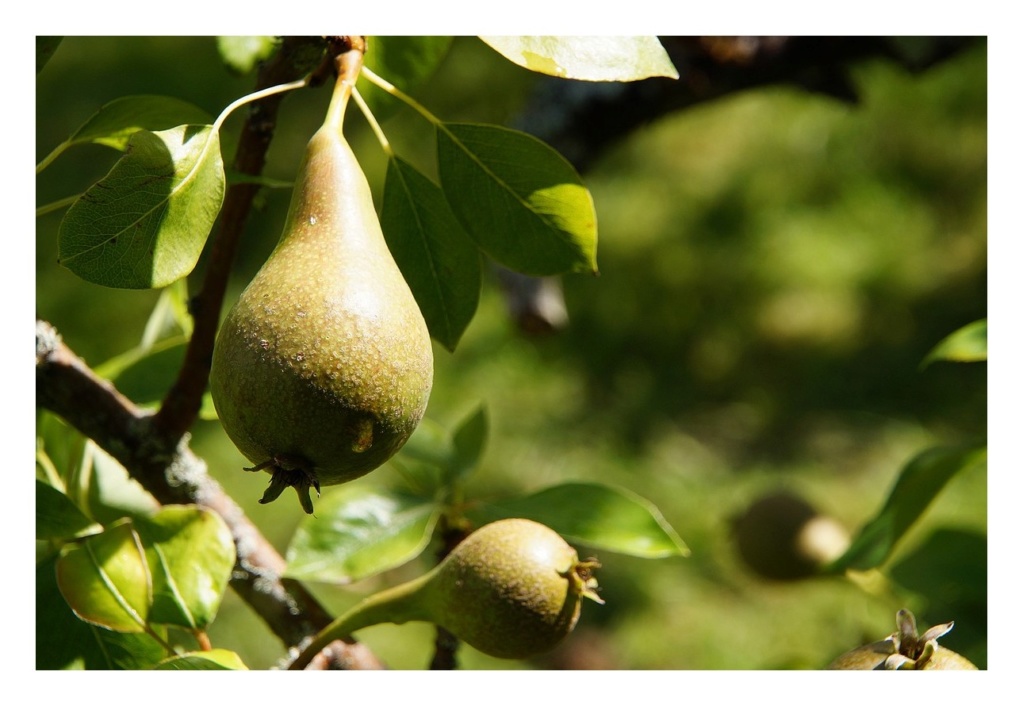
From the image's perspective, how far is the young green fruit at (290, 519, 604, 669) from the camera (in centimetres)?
46

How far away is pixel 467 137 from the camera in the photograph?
511mm

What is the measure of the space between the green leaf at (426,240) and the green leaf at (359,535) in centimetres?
18

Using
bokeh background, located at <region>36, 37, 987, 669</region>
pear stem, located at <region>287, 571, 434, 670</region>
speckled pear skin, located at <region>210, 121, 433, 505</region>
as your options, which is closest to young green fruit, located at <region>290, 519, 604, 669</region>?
pear stem, located at <region>287, 571, 434, 670</region>

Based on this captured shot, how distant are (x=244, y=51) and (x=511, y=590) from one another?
34 cm

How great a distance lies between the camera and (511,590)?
0.46 m

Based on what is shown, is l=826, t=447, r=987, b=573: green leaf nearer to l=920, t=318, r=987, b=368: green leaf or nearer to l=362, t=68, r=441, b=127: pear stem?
l=920, t=318, r=987, b=368: green leaf

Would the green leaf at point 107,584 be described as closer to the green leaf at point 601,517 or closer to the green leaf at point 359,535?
the green leaf at point 359,535

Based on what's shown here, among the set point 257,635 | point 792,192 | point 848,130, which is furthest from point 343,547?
point 848,130

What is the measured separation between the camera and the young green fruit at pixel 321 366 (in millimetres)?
356

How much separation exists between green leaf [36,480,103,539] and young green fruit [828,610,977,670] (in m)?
0.42

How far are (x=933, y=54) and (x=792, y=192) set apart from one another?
52.6 inches

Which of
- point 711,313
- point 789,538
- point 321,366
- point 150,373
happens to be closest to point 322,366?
point 321,366

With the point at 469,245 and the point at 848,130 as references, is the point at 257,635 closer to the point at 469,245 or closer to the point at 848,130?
the point at 469,245

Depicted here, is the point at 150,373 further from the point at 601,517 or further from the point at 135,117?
the point at 601,517
